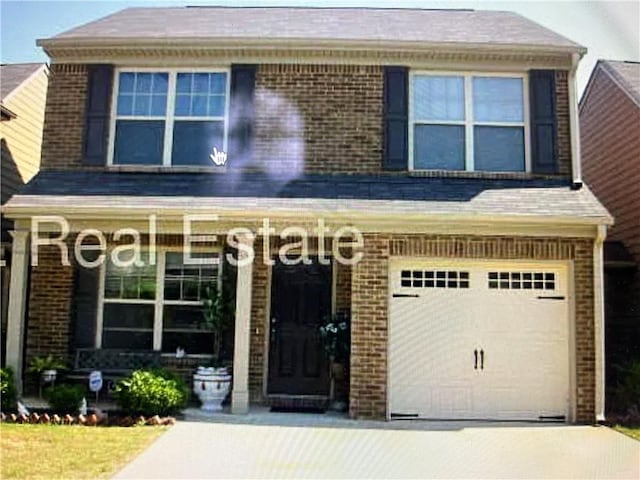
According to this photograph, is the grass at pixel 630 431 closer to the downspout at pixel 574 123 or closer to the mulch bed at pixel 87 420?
the downspout at pixel 574 123

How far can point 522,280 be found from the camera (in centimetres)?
864

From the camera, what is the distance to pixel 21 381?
28.5ft

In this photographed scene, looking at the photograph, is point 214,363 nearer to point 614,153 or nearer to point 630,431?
point 630,431

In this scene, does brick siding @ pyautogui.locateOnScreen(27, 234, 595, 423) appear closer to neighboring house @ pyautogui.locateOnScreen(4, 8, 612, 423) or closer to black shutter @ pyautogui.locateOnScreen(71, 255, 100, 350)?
neighboring house @ pyautogui.locateOnScreen(4, 8, 612, 423)

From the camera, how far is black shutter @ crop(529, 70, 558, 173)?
31.4 ft

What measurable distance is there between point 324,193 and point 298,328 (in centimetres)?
212

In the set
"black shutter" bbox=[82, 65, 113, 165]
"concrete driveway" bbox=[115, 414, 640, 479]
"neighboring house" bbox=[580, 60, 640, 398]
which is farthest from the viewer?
"neighboring house" bbox=[580, 60, 640, 398]

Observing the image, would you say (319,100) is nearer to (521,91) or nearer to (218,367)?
(521,91)

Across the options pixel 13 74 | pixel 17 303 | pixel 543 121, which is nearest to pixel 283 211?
pixel 17 303

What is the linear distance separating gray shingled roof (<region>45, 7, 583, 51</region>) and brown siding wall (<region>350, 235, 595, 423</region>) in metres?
3.29

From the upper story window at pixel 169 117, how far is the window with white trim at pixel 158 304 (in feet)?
5.37

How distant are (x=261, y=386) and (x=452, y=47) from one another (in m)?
5.98

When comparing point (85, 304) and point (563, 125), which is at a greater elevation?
point (563, 125)

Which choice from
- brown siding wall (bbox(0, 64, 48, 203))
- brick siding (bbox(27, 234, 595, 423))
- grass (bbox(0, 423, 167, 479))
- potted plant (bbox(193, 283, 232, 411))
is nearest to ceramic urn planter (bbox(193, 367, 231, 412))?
potted plant (bbox(193, 283, 232, 411))
